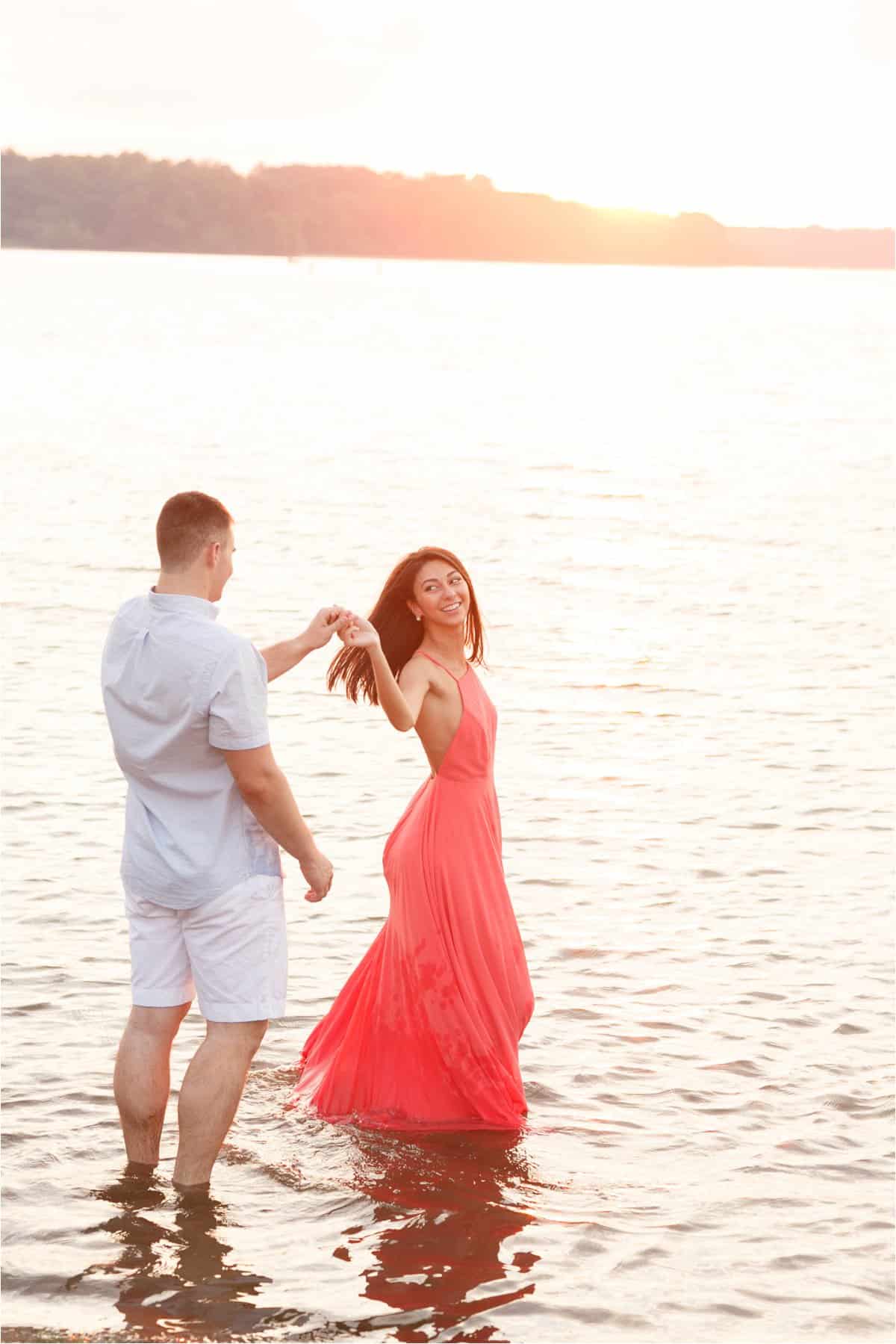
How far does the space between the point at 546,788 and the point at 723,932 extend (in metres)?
2.87

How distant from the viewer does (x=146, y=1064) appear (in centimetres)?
576

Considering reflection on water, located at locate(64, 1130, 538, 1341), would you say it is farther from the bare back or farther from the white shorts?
the bare back

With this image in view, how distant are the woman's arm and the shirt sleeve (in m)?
0.51

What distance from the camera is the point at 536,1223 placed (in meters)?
5.96

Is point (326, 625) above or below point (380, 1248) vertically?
above

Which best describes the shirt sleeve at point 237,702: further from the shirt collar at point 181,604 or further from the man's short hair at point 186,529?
the man's short hair at point 186,529

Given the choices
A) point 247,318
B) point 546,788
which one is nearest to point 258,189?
point 247,318

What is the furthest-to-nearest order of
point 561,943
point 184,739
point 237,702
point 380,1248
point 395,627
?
point 561,943, point 395,627, point 380,1248, point 184,739, point 237,702

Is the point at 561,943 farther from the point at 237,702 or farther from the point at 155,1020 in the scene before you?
the point at 237,702

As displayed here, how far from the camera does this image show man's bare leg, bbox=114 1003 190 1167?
5754 mm

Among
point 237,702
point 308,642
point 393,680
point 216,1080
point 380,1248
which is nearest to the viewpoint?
point 237,702

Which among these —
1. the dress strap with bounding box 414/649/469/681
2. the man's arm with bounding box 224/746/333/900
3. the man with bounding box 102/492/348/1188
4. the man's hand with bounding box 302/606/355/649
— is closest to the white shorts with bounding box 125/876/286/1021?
the man with bounding box 102/492/348/1188

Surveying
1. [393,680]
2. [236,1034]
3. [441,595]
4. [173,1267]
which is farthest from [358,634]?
[173,1267]

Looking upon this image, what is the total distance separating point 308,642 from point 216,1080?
1.42 meters
